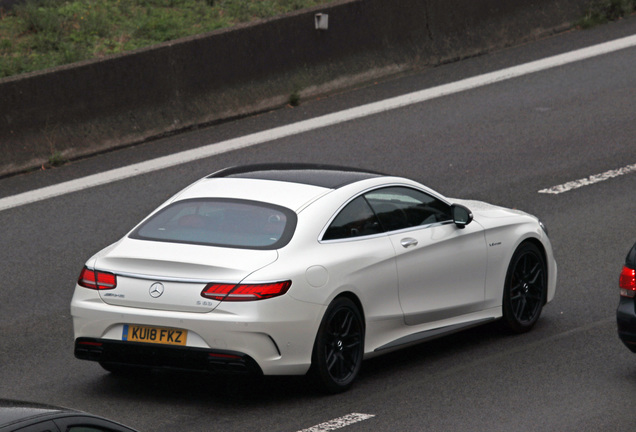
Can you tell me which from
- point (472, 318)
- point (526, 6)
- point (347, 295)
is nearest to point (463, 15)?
point (526, 6)

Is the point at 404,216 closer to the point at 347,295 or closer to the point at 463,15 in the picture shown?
the point at 347,295

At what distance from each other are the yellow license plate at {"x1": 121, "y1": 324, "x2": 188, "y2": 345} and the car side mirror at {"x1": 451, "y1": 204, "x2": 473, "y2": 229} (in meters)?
2.64

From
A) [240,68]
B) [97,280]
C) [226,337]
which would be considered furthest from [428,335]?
[240,68]

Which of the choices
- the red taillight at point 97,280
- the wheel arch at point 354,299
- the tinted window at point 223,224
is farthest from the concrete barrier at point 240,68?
the wheel arch at point 354,299

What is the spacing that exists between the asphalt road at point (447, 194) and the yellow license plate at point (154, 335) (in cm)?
51

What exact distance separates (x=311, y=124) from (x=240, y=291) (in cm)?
864

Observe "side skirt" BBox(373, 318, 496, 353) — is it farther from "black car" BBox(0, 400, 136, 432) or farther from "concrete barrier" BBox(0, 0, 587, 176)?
"concrete barrier" BBox(0, 0, 587, 176)

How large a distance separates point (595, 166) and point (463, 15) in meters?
5.16

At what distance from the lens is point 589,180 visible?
45.9ft

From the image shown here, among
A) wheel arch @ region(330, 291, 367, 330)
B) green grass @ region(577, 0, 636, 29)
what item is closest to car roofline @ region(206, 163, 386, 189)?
wheel arch @ region(330, 291, 367, 330)

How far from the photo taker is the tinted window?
8.20 m

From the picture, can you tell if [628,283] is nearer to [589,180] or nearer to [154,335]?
[154,335]

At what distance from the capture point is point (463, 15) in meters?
18.8

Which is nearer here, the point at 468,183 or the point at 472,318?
the point at 472,318
